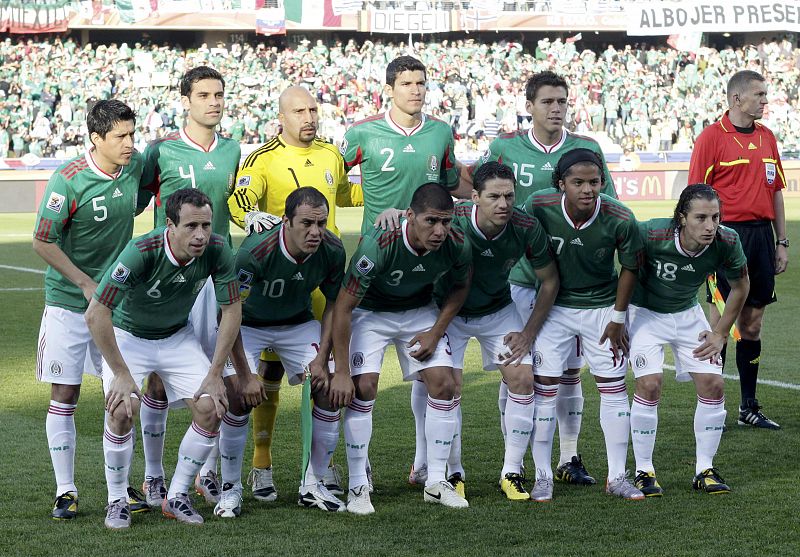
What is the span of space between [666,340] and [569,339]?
0.51m

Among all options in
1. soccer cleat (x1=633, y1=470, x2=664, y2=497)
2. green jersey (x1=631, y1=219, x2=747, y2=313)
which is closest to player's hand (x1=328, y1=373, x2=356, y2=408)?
soccer cleat (x1=633, y1=470, x2=664, y2=497)

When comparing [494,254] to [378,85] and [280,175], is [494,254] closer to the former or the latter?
[280,175]

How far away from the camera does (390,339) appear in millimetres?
5828

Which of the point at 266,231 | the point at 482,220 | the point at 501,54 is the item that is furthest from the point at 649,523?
the point at 501,54

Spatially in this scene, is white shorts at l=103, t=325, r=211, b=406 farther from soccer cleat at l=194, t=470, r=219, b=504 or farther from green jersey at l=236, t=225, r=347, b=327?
soccer cleat at l=194, t=470, r=219, b=504

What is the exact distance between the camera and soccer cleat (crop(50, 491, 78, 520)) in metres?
5.27

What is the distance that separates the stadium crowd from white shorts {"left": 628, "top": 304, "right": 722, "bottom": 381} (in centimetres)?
2619

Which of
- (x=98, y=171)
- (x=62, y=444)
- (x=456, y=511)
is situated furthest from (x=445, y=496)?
(x=98, y=171)

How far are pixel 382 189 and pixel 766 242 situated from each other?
2.77m

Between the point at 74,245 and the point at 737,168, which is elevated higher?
the point at 737,168

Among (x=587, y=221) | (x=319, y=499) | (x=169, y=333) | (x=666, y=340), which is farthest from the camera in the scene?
(x=666, y=340)

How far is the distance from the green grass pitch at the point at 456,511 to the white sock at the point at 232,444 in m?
0.20

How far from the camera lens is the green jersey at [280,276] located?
214 inches

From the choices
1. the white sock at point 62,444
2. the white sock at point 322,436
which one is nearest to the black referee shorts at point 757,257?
the white sock at point 322,436
